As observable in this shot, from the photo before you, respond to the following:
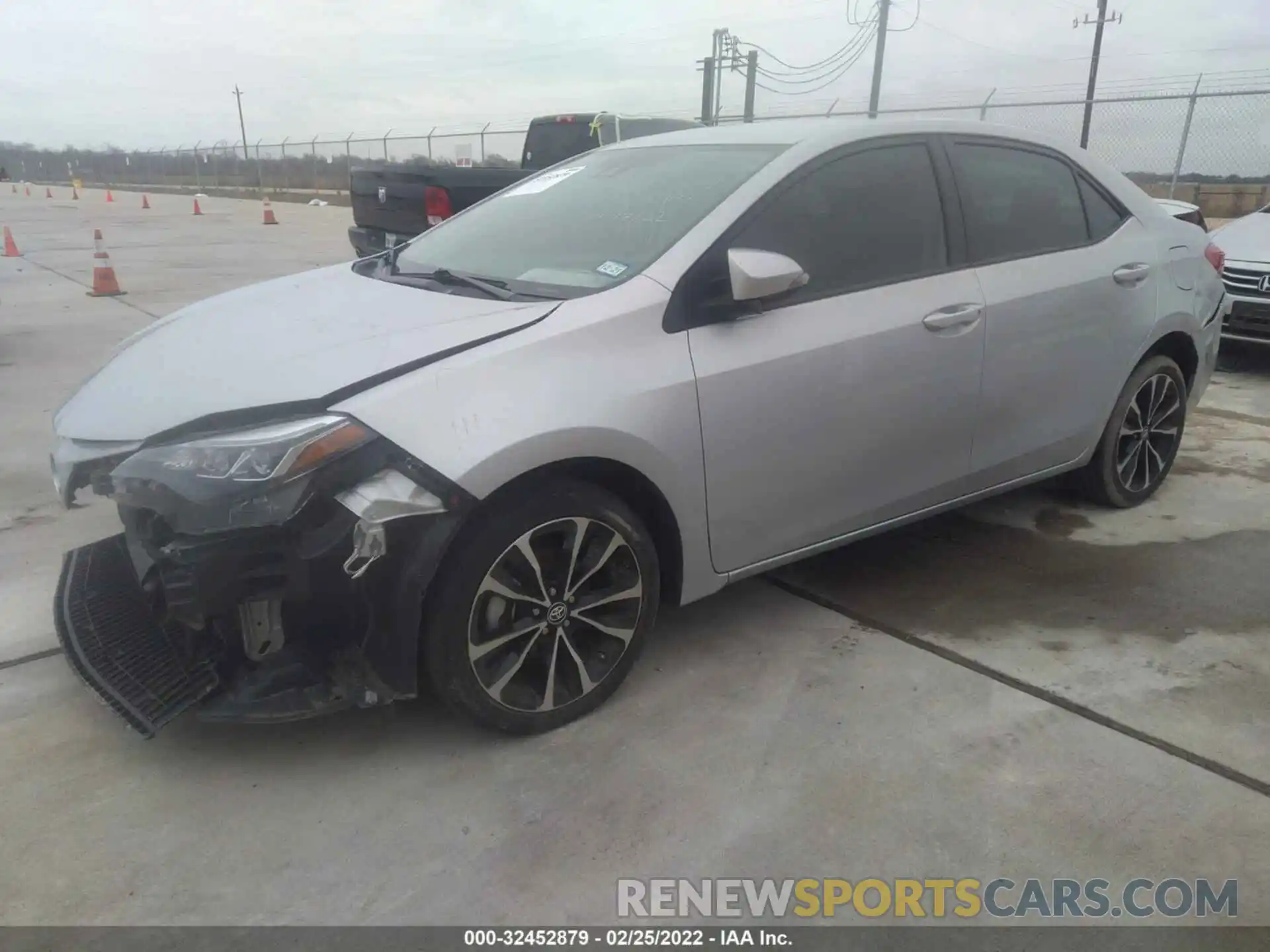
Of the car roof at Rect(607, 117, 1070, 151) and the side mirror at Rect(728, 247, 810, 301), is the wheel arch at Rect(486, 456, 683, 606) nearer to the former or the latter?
the side mirror at Rect(728, 247, 810, 301)

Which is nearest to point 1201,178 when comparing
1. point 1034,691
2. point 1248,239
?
point 1248,239

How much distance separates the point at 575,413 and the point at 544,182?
1673 mm

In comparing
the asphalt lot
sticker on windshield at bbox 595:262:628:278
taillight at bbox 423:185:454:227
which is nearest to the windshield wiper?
sticker on windshield at bbox 595:262:628:278

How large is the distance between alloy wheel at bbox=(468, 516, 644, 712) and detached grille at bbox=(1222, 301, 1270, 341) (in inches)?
254

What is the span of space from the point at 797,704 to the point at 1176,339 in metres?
2.75

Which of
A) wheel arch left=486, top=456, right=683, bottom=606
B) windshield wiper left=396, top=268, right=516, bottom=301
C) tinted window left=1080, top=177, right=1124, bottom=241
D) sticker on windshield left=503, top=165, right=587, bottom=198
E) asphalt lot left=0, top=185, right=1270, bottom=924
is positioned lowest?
asphalt lot left=0, top=185, right=1270, bottom=924

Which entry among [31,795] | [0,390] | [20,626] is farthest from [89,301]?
[31,795]

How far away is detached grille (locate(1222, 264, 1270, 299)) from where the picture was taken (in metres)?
7.18

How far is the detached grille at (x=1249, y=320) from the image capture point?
7164 mm

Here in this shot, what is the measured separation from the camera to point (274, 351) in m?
2.69

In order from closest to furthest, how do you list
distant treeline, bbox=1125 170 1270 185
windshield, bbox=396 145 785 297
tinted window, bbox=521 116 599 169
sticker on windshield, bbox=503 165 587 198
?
windshield, bbox=396 145 785 297 → sticker on windshield, bbox=503 165 587 198 → tinted window, bbox=521 116 599 169 → distant treeline, bbox=1125 170 1270 185

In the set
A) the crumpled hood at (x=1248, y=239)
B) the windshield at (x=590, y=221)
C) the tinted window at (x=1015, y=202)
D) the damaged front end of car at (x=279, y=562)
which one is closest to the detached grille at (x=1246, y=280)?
the crumpled hood at (x=1248, y=239)

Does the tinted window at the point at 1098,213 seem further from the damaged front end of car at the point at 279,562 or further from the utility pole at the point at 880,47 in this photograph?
the utility pole at the point at 880,47

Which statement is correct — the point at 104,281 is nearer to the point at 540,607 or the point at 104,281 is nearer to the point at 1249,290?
the point at 540,607
